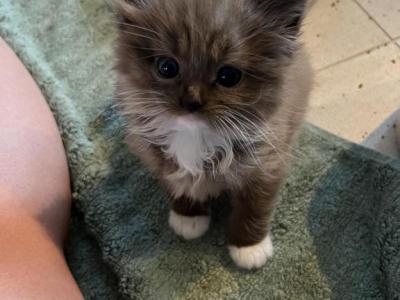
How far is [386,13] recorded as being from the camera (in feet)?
6.37

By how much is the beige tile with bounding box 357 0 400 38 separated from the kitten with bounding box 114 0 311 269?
0.81 m

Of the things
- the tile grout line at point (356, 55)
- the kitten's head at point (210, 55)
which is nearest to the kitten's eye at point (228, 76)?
the kitten's head at point (210, 55)

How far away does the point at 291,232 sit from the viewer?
1.38m

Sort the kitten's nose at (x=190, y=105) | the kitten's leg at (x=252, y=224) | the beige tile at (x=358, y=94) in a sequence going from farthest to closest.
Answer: the beige tile at (x=358, y=94) → the kitten's leg at (x=252, y=224) → the kitten's nose at (x=190, y=105)

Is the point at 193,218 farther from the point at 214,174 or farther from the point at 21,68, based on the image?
the point at 21,68

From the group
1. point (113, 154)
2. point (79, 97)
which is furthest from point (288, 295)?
point (79, 97)

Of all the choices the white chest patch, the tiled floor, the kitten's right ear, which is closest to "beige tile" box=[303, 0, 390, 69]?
the tiled floor

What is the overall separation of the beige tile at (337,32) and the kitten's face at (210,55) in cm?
87

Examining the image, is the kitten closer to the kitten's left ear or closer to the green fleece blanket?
the kitten's left ear

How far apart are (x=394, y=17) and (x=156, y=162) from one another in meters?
1.14

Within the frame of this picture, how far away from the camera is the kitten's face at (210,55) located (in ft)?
3.06

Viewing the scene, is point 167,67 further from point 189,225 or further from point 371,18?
point 371,18

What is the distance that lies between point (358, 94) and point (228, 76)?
94 cm

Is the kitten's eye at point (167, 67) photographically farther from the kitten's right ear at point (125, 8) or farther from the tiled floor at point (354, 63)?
the tiled floor at point (354, 63)
